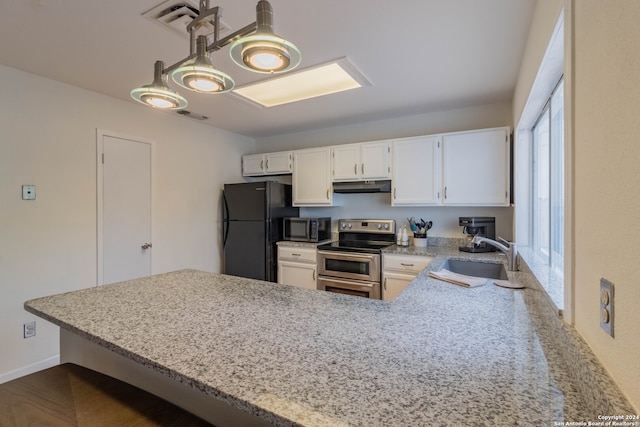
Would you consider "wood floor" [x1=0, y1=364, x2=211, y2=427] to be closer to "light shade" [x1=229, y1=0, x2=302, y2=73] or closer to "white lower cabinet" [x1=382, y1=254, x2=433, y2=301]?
"light shade" [x1=229, y1=0, x2=302, y2=73]

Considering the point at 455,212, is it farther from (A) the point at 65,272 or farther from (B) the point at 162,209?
(A) the point at 65,272

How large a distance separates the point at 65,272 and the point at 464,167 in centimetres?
372

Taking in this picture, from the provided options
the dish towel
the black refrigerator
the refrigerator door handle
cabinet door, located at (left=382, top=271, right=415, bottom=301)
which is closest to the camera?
the dish towel

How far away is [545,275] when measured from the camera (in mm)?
1445

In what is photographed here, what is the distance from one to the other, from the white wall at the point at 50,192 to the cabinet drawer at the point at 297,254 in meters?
1.28

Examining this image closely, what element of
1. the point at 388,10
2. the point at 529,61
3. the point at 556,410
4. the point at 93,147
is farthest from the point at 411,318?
the point at 93,147

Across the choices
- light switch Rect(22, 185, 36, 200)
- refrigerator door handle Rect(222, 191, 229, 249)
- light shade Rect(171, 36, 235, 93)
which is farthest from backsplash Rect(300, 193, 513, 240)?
light switch Rect(22, 185, 36, 200)

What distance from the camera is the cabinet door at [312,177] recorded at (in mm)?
3527

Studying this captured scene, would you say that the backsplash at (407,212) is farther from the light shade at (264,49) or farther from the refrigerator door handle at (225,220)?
the light shade at (264,49)

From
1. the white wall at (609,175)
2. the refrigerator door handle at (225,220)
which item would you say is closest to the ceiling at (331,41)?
the white wall at (609,175)

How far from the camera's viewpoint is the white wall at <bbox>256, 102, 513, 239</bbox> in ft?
9.73

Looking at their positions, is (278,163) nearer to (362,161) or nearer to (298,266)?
(362,161)

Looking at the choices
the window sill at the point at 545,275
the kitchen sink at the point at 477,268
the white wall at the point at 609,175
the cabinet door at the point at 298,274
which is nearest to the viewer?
the white wall at the point at 609,175

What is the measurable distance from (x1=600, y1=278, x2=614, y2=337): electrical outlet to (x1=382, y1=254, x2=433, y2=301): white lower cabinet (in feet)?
6.97
